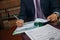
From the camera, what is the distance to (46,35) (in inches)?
31.4

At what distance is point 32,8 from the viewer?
4.43 ft

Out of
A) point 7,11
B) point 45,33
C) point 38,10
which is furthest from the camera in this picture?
point 7,11

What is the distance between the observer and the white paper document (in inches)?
30.3

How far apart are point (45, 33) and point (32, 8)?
57 centimetres

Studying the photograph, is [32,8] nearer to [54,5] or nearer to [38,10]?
[38,10]

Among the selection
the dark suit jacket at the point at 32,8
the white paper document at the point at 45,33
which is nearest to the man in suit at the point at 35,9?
the dark suit jacket at the point at 32,8

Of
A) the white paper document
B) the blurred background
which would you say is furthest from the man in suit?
the blurred background

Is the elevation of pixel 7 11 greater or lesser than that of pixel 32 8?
lesser

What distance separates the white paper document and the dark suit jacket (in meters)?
0.45

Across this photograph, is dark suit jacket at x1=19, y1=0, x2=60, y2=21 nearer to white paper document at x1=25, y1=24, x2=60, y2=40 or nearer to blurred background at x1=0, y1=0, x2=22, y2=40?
white paper document at x1=25, y1=24, x2=60, y2=40

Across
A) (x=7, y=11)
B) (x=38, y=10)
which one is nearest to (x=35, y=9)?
(x=38, y=10)

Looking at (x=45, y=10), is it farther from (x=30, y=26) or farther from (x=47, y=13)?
(x=30, y=26)

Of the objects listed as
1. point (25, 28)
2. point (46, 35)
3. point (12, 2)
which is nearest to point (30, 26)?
point (25, 28)

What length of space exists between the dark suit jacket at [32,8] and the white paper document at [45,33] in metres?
0.45
